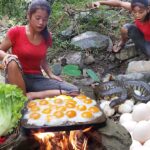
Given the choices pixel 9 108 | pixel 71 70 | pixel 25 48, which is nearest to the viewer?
pixel 9 108

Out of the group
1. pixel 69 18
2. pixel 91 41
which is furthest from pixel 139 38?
pixel 69 18

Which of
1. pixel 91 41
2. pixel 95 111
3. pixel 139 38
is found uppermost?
pixel 95 111

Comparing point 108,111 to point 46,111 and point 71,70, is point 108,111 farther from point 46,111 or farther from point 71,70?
point 46,111

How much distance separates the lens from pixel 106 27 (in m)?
8.11

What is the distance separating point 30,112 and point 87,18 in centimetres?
472

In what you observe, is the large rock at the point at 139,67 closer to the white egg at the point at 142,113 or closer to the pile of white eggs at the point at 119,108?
the pile of white eggs at the point at 119,108

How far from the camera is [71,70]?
6930 millimetres

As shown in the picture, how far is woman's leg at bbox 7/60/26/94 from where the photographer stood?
447 cm

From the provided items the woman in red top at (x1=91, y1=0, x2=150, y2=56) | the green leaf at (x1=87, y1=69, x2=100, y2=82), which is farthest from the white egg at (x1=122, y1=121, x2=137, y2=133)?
the woman in red top at (x1=91, y1=0, x2=150, y2=56)

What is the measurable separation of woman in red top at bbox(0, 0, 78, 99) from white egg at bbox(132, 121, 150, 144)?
875 millimetres

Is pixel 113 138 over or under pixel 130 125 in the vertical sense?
over

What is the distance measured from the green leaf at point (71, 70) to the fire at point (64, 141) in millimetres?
3160

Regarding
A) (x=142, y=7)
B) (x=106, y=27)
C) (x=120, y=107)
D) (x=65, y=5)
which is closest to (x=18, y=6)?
(x=65, y=5)

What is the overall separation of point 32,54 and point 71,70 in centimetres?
195
